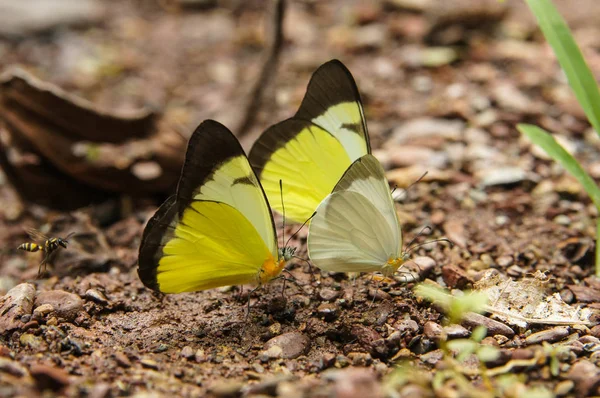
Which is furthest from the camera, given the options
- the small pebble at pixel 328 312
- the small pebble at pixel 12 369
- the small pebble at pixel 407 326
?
the small pebble at pixel 328 312

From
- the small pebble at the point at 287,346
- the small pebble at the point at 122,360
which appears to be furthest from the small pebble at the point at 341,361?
the small pebble at the point at 122,360

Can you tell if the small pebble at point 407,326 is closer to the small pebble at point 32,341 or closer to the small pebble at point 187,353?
the small pebble at point 187,353

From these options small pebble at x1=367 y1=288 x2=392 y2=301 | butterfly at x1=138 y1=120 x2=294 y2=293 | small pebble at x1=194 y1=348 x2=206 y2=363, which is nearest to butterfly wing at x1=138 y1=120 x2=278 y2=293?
butterfly at x1=138 y1=120 x2=294 y2=293

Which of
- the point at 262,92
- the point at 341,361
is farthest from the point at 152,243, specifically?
the point at 262,92

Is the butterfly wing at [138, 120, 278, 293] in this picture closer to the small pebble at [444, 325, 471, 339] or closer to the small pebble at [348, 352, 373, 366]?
→ the small pebble at [348, 352, 373, 366]

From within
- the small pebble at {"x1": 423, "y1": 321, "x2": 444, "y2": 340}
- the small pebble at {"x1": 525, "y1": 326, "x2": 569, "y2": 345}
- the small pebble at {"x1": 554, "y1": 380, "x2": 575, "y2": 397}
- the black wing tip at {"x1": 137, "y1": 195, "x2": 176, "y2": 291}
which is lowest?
the small pebble at {"x1": 554, "y1": 380, "x2": 575, "y2": 397}

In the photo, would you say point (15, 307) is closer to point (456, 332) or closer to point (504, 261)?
point (456, 332)
